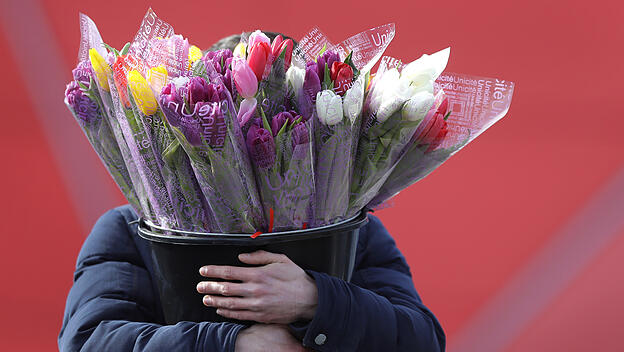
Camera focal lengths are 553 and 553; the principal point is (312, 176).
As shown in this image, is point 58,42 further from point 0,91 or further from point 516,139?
point 516,139

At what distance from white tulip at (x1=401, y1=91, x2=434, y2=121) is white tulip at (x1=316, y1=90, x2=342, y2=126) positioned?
0.09m

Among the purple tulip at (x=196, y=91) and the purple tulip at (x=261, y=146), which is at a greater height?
the purple tulip at (x=196, y=91)

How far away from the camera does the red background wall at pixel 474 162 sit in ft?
6.77

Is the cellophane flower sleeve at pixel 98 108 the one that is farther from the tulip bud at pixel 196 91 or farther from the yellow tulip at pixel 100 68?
the tulip bud at pixel 196 91

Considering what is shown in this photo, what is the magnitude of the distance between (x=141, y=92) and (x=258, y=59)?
5.9 inches

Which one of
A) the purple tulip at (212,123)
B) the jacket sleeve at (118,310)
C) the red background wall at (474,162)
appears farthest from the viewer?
the red background wall at (474,162)

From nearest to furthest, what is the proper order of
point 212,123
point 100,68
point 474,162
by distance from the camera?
point 212,123, point 100,68, point 474,162

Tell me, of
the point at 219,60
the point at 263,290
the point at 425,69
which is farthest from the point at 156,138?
the point at 425,69

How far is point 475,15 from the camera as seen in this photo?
208cm

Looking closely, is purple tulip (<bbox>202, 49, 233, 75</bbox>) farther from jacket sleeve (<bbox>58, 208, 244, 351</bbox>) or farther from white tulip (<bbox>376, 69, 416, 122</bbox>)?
jacket sleeve (<bbox>58, 208, 244, 351</bbox>)

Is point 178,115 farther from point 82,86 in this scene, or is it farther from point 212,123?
point 82,86

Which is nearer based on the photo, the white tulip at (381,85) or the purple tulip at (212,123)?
the purple tulip at (212,123)

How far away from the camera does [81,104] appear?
79 cm

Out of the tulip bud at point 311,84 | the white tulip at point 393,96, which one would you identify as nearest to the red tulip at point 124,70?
the tulip bud at point 311,84
